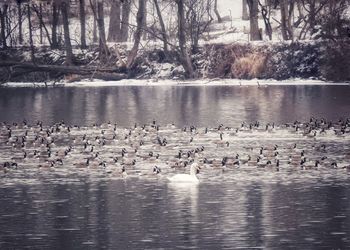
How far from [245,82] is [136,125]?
94.5 ft

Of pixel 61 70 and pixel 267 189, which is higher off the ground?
pixel 61 70

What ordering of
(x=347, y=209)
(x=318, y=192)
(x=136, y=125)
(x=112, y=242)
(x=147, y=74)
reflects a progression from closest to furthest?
(x=112, y=242) → (x=347, y=209) → (x=318, y=192) → (x=136, y=125) → (x=147, y=74)

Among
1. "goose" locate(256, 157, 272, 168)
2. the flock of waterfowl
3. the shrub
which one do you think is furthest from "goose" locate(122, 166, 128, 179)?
the shrub

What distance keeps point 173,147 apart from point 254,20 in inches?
1603

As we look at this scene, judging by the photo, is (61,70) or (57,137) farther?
(57,137)

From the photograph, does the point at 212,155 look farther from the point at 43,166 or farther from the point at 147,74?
the point at 147,74

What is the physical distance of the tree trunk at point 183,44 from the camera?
7597 centimetres

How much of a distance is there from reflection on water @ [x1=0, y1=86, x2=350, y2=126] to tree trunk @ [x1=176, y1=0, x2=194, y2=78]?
383cm

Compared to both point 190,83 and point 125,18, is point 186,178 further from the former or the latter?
point 125,18

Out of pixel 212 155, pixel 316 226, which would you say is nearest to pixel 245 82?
pixel 212 155

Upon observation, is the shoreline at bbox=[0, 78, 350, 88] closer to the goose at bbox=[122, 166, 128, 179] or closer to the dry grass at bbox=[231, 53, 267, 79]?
the dry grass at bbox=[231, 53, 267, 79]

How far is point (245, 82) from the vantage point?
75000 millimetres

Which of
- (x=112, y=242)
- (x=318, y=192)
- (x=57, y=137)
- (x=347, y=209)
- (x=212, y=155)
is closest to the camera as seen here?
(x=112, y=242)

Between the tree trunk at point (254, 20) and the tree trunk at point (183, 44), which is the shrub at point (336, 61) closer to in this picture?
the tree trunk at point (254, 20)
